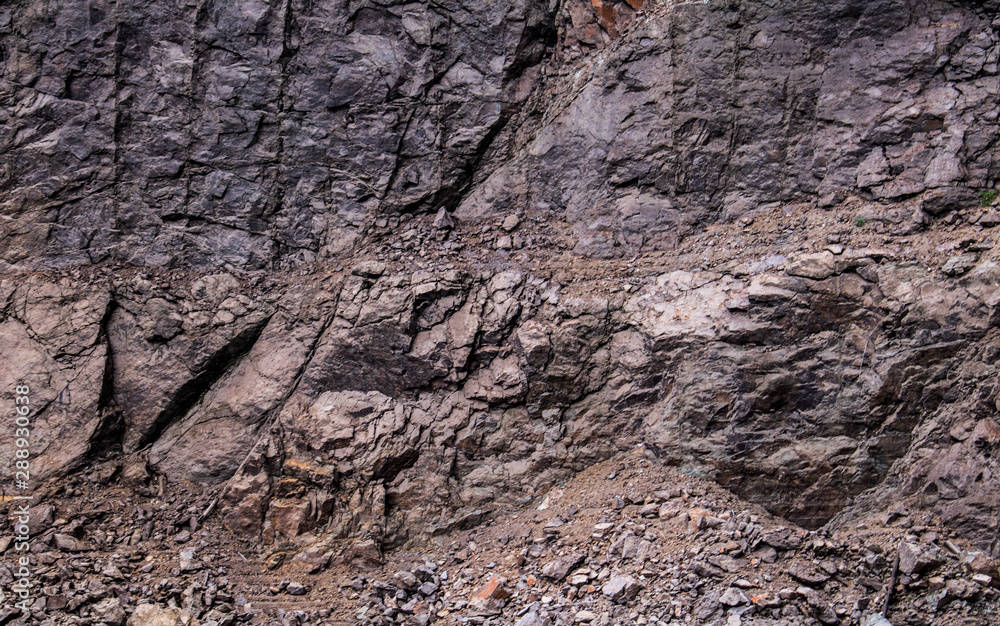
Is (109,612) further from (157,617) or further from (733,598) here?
(733,598)

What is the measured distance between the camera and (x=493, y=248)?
6.79m

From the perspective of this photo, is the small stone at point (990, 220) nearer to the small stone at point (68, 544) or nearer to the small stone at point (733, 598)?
the small stone at point (733, 598)

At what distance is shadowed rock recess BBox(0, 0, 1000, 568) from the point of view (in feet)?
18.6

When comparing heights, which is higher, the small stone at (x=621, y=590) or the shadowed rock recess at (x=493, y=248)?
the shadowed rock recess at (x=493, y=248)

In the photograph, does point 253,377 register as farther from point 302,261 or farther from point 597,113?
point 597,113

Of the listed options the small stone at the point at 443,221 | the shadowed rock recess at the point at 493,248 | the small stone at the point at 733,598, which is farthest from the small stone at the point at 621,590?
the small stone at the point at 443,221

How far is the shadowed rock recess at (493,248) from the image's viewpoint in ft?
18.6

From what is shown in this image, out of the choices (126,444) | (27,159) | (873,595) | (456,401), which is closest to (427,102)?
(456,401)

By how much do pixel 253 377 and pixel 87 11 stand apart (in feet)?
13.7

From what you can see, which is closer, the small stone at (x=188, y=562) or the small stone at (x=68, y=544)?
the small stone at (x=68, y=544)

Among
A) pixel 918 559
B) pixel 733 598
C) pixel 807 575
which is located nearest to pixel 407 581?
pixel 733 598

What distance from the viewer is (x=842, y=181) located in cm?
622

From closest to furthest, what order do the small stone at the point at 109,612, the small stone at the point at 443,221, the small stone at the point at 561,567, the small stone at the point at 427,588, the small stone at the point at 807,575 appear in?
the small stone at the point at 807,575 < the small stone at the point at 109,612 < the small stone at the point at 561,567 < the small stone at the point at 427,588 < the small stone at the point at 443,221

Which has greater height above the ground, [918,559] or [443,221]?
[443,221]
